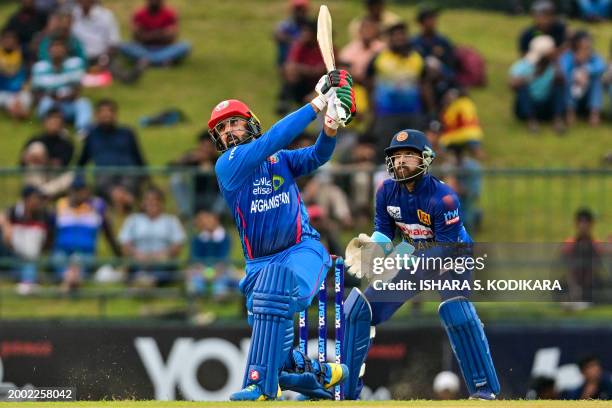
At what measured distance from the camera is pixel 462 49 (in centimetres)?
2648

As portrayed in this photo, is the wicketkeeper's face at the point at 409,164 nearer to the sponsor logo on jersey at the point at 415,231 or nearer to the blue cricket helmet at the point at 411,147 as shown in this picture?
the blue cricket helmet at the point at 411,147

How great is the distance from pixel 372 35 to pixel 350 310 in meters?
11.5

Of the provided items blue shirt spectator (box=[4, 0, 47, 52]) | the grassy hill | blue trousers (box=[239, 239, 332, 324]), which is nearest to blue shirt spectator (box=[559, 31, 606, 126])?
the grassy hill

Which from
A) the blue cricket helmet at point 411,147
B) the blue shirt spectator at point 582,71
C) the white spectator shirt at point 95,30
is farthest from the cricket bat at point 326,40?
the white spectator shirt at point 95,30

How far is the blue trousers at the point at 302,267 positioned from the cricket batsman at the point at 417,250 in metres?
0.68

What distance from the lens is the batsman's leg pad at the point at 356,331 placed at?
13.9 m

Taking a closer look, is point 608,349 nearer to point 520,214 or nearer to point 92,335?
point 520,214

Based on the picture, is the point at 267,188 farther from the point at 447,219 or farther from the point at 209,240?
the point at 209,240

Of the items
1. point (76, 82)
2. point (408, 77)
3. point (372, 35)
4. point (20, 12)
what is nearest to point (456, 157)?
point (408, 77)

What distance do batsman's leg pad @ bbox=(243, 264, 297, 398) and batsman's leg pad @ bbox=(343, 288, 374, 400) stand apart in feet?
3.96

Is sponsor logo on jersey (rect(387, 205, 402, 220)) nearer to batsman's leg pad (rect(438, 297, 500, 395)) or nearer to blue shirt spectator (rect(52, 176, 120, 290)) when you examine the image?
batsman's leg pad (rect(438, 297, 500, 395))

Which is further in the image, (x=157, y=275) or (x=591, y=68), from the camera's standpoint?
(x=591, y=68)

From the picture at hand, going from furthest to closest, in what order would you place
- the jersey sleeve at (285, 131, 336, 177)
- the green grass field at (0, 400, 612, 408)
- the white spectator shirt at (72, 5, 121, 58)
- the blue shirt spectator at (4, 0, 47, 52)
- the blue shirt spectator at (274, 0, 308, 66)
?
the white spectator shirt at (72, 5, 121, 58), the blue shirt spectator at (4, 0, 47, 52), the blue shirt spectator at (274, 0, 308, 66), the jersey sleeve at (285, 131, 336, 177), the green grass field at (0, 400, 612, 408)

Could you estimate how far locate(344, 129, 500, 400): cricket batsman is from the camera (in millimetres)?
13562
